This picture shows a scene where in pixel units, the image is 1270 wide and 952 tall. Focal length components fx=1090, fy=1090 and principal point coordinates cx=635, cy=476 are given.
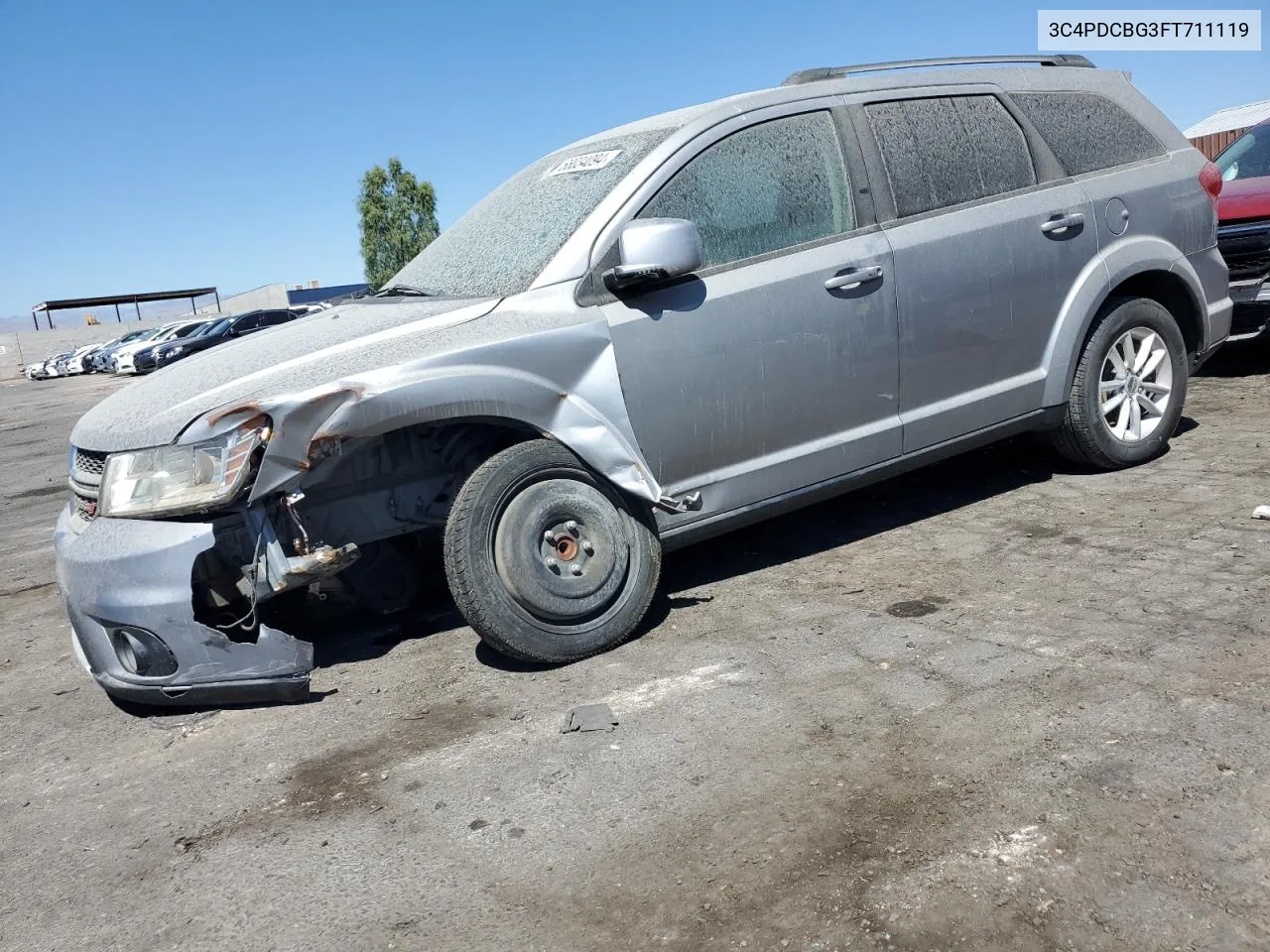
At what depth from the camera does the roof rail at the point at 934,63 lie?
186 inches

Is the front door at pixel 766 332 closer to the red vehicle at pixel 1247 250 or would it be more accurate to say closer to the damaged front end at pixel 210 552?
the damaged front end at pixel 210 552

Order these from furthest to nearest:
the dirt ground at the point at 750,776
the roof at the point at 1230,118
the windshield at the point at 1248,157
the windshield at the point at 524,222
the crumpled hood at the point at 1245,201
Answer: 1. the roof at the point at 1230,118
2. the windshield at the point at 1248,157
3. the crumpled hood at the point at 1245,201
4. the windshield at the point at 524,222
5. the dirt ground at the point at 750,776

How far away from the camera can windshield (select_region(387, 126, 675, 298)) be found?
407 cm

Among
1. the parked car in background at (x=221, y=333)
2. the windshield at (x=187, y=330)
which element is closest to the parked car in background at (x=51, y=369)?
the windshield at (x=187, y=330)

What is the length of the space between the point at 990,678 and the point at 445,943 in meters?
1.81

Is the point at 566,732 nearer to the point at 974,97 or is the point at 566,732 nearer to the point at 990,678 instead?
the point at 990,678

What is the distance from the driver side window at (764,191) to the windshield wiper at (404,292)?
956 mm

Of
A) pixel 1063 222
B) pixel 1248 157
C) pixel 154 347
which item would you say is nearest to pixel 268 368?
pixel 1063 222

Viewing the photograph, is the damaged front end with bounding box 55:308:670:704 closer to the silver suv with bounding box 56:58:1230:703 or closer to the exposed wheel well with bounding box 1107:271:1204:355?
the silver suv with bounding box 56:58:1230:703

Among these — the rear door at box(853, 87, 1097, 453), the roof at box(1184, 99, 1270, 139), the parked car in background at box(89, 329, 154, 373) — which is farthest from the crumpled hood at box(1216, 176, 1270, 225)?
the parked car in background at box(89, 329, 154, 373)

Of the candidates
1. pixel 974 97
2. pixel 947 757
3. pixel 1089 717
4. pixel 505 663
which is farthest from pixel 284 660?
pixel 974 97

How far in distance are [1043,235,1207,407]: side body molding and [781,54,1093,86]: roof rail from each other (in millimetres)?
974

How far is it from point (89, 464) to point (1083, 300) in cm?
413

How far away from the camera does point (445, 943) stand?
2318 mm
